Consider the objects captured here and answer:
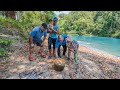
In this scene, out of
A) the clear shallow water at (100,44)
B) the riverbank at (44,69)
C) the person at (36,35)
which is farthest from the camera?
the clear shallow water at (100,44)

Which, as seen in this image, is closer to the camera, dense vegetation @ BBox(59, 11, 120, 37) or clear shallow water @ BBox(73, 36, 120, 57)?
clear shallow water @ BBox(73, 36, 120, 57)

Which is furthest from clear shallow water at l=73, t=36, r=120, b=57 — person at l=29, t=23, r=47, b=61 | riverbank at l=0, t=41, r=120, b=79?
person at l=29, t=23, r=47, b=61

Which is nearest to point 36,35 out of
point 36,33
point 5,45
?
point 36,33

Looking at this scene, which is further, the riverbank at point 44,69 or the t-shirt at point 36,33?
the t-shirt at point 36,33

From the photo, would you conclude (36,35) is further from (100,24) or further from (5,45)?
(100,24)

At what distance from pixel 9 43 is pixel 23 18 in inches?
77.4

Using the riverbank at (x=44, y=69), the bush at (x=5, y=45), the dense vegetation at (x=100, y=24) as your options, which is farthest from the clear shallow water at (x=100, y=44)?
the riverbank at (x=44, y=69)

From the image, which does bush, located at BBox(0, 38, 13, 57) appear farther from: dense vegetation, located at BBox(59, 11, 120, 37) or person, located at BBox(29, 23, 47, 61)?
dense vegetation, located at BBox(59, 11, 120, 37)

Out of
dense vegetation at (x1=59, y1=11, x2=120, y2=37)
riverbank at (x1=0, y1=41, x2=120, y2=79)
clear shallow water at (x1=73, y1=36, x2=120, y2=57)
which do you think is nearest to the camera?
riverbank at (x1=0, y1=41, x2=120, y2=79)

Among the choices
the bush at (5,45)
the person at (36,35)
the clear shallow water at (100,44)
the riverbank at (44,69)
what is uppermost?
the person at (36,35)

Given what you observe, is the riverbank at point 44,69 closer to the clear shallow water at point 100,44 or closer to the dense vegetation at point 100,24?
the clear shallow water at point 100,44

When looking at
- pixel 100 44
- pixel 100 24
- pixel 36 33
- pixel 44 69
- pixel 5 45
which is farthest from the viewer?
pixel 100 24

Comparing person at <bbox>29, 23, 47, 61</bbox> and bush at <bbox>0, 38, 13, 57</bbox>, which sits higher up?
person at <bbox>29, 23, 47, 61</bbox>
